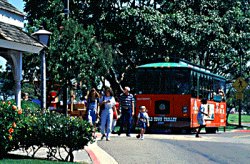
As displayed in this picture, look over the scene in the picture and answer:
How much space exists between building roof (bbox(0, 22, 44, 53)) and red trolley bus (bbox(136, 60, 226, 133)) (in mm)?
12855

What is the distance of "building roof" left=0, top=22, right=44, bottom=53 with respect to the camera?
15.5 meters

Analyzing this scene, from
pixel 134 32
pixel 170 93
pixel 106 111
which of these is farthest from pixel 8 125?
pixel 134 32

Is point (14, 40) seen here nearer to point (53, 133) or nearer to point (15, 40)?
point (15, 40)

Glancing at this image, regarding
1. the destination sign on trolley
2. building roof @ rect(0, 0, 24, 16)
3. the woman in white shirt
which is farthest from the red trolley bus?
building roof @ rect(0, 0, 24, 16)

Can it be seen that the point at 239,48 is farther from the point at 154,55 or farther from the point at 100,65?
the point at 100,65

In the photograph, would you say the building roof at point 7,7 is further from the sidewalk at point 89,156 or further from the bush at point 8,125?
the bush at point 8,125

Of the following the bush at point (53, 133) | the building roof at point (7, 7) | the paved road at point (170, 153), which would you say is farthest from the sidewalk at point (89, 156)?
the building roof at point (7, 7)

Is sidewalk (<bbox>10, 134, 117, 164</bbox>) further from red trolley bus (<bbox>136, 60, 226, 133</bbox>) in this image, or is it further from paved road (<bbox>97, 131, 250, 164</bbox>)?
red trolley bus (<bbox>136, 60, 226, 133</bbox>)

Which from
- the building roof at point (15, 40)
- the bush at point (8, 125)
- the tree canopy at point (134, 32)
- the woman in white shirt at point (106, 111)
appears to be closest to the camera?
the bush at point (8, 125)

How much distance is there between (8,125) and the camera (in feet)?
40.5

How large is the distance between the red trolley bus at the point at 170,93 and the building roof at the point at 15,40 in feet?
42.2

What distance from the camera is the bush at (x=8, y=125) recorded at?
1222 centimetres

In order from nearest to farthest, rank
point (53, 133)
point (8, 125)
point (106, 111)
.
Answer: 1. point (8, 125)
2. point (53, 133)
3. point (106, 111)

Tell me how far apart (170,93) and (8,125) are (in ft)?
59.1
